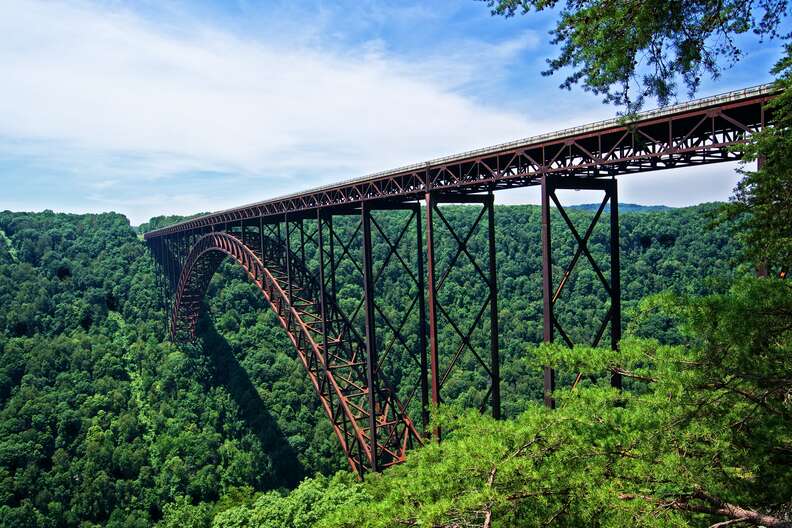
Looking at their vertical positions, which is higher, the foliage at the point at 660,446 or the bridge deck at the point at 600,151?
the bridge deck at the point at 600,151

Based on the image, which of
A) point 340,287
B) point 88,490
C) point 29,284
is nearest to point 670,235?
point 340,287

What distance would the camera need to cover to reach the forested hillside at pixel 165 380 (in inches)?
1389

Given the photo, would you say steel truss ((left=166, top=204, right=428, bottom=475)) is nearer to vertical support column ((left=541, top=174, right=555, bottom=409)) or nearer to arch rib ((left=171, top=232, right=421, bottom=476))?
arch rib ((left=171, top=232, right=421, bottom=476))

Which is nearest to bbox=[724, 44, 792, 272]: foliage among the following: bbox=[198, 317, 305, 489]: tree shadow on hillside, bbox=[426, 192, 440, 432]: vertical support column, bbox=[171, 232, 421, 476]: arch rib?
bbox=[426, 192, 440, 432]: vertical support column

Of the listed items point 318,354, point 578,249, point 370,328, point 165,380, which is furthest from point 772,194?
point 165,380

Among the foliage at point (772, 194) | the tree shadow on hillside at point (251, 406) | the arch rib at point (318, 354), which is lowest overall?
the tree shadow on hillside at point (251, 406)

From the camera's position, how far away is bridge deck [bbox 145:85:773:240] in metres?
7.94

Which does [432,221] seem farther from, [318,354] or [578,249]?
[318,354]

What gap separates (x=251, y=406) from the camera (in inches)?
1722

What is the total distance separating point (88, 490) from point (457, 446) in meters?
39.5

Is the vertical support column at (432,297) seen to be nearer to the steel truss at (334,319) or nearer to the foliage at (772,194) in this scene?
the steel truss at (334,319)

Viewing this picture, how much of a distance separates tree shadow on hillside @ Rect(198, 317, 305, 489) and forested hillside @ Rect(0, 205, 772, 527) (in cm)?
12

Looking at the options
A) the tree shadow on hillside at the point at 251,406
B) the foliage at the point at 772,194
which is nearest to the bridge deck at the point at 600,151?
the foliage at the point at 772,194

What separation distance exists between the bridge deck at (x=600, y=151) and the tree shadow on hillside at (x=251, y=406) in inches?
1196
